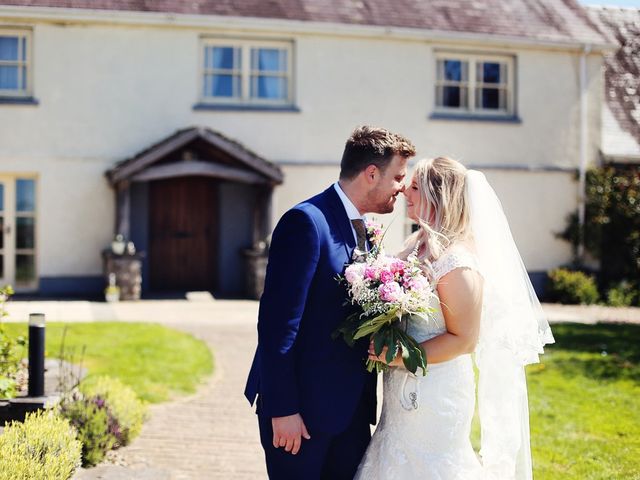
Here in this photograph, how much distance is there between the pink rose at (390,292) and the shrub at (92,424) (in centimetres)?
288

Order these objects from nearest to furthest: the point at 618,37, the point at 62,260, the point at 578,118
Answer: the point at 62,260 → the point at 578,118 → the point at 618,37

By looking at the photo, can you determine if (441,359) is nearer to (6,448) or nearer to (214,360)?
(6,448)

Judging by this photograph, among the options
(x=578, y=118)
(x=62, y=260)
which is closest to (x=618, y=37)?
(x=578, y=118)

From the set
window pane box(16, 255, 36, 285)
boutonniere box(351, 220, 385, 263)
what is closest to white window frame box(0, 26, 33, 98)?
window pane box(16, 255, 36, 285)

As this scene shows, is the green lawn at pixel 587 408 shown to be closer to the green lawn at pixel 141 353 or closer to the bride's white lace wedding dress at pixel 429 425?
the bride's white lace wedding dress at pixel 429 425

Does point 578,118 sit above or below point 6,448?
above

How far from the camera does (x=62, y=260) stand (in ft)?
48.7

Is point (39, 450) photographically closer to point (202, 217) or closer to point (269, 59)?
point (202, 217)

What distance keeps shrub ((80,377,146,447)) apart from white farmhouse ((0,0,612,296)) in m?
8.56

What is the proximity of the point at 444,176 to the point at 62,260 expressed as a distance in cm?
1259

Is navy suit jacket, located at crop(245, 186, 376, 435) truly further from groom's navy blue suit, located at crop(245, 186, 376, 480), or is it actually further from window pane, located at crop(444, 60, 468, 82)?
window pane, located at crop(444, 60, 468, 82)

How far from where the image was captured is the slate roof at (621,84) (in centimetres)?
1720

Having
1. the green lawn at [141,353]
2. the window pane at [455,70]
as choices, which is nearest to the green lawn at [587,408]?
the green lawn at [141,353]

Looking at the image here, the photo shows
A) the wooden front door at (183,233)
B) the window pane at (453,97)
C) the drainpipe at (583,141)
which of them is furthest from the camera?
the drainpipe at (583,141)
